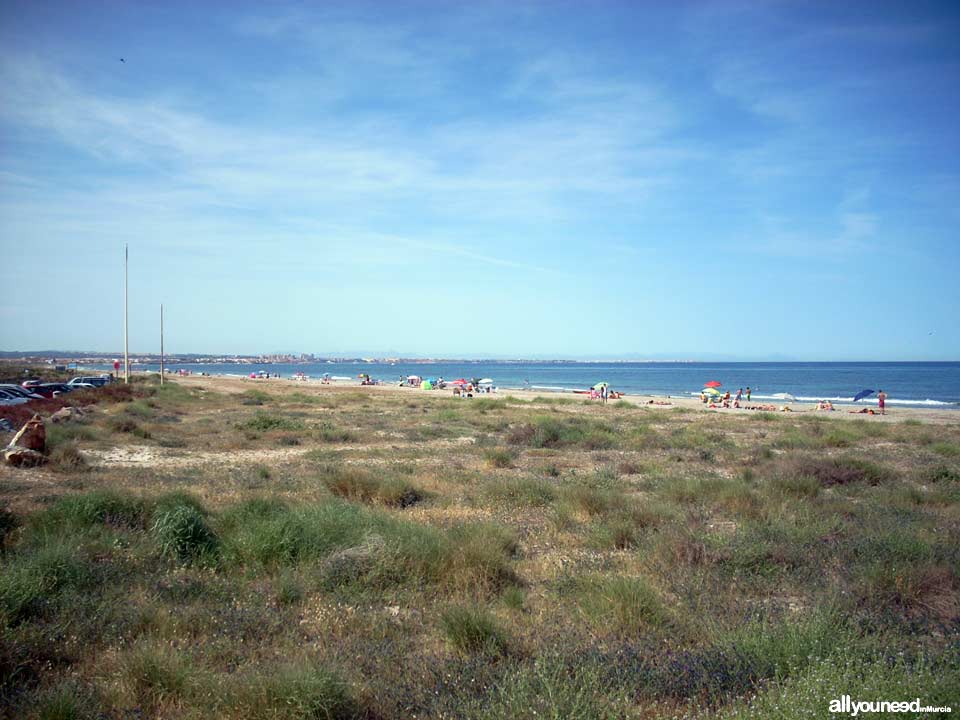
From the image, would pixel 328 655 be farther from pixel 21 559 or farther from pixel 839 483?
pixel 839 483

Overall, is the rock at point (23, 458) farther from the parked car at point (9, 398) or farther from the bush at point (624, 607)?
the parked car at point (9, 398)

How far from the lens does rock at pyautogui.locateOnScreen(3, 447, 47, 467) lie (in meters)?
14.6

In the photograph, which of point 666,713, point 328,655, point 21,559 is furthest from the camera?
point 21,559

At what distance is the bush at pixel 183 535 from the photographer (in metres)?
7.73

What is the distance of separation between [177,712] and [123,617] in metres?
1.78

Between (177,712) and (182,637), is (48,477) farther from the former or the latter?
(177,712)

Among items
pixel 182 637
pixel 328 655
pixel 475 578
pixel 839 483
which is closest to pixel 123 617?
pixel 182 637

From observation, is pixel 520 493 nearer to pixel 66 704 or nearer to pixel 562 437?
pixel 66 704

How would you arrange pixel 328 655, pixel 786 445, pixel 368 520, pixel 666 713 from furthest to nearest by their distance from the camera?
pixel 786 445
pixel 368 520
pixel 328 655
pixel 666 713

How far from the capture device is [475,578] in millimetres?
6941

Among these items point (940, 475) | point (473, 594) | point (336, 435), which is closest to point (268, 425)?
point (336, 435)

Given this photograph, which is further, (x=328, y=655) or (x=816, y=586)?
(x=816, y=586)

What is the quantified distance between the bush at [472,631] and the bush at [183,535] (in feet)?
12.6

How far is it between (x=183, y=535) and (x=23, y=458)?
31.5 ft
